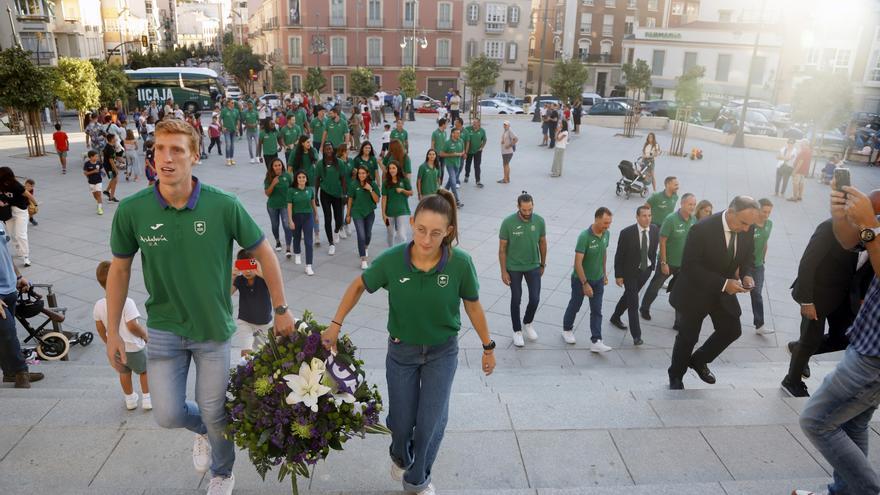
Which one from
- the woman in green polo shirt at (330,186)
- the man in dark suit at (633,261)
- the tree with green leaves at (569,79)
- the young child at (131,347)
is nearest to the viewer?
the young child at (131,347)

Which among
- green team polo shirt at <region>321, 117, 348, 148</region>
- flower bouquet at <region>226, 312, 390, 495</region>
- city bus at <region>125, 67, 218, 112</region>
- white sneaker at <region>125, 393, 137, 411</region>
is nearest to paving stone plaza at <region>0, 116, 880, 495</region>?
white sneaker at <region>125, 393, 137, 411</region>

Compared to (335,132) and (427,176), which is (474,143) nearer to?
(335,132)

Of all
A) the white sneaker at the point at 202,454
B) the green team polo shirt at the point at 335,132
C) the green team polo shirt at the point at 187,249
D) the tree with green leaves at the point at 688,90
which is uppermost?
the tree with green leaves at the point at 688,90

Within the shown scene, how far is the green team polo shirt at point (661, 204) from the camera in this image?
895 centimetres

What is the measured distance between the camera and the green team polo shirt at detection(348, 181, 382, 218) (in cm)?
930

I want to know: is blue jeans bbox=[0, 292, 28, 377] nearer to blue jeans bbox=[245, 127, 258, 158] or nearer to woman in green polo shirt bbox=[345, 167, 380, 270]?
woman in green polo shirt bbox=[345, 167, 380, 270]

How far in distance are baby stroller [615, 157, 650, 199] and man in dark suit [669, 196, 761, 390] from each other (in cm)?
1026

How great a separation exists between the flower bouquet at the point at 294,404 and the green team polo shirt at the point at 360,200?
6378 millimetres

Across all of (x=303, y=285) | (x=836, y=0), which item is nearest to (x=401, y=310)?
(x=303, y=285)

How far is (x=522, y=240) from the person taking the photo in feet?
22.6

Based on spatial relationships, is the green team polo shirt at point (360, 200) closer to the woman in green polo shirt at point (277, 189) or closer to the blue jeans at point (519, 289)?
the woman in green polo shirt at point (277, 189)

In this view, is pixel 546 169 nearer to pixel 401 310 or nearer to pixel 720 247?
pixel 720 247

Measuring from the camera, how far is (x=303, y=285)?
8.89 meters

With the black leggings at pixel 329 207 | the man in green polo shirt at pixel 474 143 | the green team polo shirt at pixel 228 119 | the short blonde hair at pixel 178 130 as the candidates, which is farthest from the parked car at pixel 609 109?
the short blonde hair at pixel 178 130
